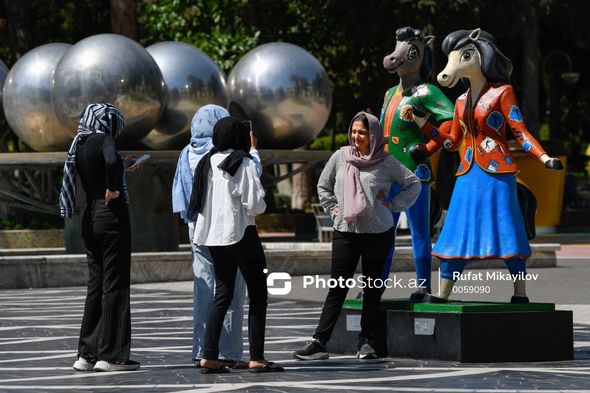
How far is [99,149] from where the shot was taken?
10617mm

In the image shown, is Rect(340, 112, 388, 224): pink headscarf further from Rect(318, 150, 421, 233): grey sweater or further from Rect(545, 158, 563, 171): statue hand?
Rect(545, 158, 563, 171): statue hand

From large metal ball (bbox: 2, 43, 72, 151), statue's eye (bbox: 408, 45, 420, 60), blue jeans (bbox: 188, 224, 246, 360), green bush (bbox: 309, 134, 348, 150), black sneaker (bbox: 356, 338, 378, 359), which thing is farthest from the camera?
green bush (bbox: 309, 134, 348, 150)

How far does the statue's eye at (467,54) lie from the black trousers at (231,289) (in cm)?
233

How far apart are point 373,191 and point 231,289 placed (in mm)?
1327

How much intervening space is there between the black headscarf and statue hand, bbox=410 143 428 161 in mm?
1708

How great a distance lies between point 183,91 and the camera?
22141 mm

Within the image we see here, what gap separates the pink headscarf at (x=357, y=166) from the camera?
10755 mm

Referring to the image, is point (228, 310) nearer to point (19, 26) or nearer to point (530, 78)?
point (19, 26)

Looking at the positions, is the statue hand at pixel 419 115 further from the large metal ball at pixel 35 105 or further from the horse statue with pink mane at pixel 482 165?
the large metal ball at pixel 35 105

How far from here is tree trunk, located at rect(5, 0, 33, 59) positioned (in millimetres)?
34969

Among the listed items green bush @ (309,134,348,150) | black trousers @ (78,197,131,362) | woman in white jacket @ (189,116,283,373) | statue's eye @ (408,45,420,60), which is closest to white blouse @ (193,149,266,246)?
woman in white jacket @ (189,116,283,373)

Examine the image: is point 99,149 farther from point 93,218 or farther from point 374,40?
point 374,40

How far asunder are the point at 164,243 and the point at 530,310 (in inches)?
492

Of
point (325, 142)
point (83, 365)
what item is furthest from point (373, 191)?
point (325, 142)
